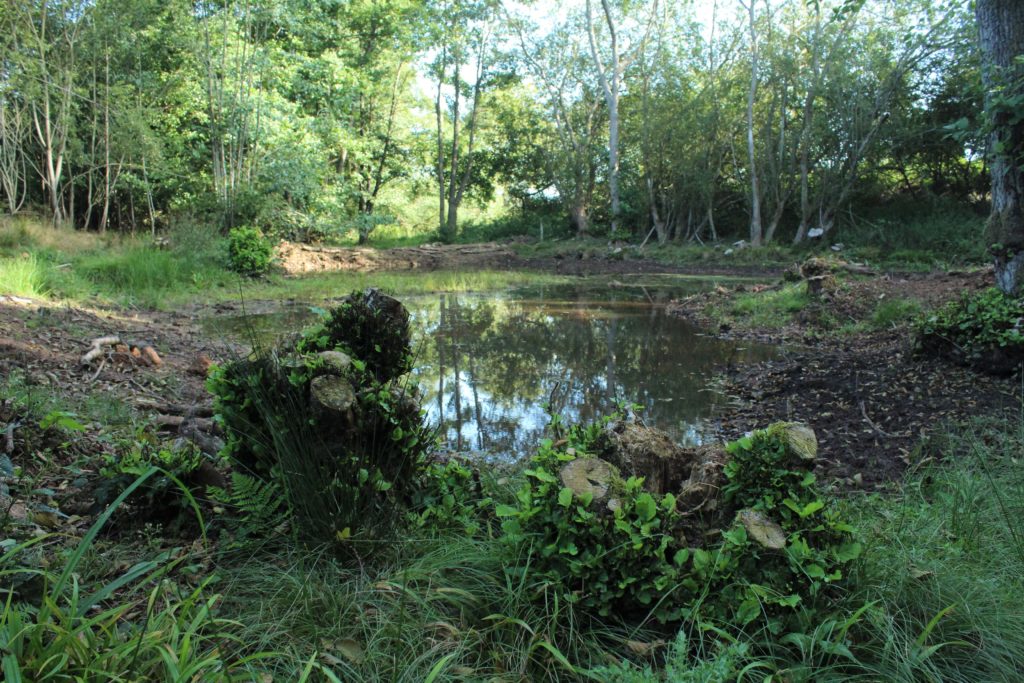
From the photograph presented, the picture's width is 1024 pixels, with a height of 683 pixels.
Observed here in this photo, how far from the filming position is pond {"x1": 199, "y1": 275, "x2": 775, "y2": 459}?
17.0 ft

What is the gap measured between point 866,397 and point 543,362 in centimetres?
337

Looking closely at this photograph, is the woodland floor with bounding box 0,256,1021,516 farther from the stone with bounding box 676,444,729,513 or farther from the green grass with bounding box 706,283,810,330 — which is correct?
the stone with bounding box 676,444,729,513

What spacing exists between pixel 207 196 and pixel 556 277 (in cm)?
889

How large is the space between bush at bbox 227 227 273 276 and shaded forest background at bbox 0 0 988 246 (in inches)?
91.5

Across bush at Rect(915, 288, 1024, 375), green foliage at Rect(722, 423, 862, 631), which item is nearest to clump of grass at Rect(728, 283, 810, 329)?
bush at Rect(915, 288, 1024, 375)

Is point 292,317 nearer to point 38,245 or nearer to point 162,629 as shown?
point 38,245

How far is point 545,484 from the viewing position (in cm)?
213

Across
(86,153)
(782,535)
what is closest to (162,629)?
(782,535)

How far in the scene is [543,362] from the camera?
751cm

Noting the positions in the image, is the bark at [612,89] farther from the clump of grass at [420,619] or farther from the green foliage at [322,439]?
the clump of grass at [420,619]

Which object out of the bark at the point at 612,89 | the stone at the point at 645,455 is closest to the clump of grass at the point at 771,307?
the stone at the point at 645,455

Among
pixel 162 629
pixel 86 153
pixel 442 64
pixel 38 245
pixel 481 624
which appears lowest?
pixel 481 624

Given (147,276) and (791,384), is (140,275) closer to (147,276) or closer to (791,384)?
(147,276)

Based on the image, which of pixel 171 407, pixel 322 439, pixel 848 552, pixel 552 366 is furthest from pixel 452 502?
pixel 552 366
